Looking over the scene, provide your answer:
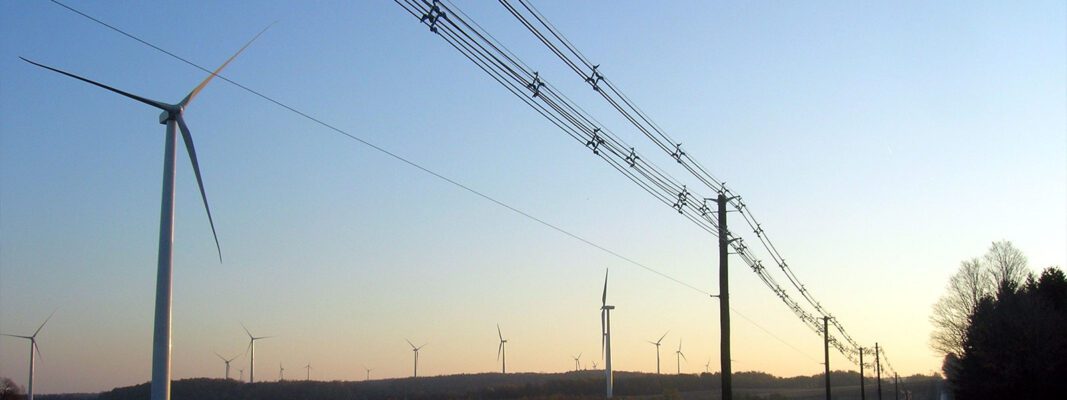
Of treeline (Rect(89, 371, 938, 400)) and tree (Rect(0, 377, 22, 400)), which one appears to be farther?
treeline (Rect(89, 371, 938, 400))

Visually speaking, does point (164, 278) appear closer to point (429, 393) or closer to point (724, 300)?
point (724, 300)

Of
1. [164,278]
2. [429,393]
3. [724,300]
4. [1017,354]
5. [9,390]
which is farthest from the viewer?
[429,393]

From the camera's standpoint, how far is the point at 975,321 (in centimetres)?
7975

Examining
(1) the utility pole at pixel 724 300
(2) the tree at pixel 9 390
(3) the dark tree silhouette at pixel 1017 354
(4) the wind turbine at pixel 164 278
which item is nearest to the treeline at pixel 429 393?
(2) the tree at pixel 9 390

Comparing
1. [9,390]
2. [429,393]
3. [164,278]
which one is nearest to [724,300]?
[164,278]

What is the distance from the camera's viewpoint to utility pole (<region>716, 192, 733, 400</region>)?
35.2 meters

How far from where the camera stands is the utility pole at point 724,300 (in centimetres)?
3522

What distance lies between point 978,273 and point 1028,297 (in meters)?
40.1

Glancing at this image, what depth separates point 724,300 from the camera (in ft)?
117

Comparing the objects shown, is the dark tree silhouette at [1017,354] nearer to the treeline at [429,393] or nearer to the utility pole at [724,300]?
the utility pole at [724,300]

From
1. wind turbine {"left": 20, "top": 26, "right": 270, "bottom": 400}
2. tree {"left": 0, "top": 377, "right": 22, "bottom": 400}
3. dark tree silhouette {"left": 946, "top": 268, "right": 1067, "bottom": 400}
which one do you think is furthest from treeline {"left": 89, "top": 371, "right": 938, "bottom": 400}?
wind turbine {"left": 20, "top": 26, "right": 270, "bottom": 400}

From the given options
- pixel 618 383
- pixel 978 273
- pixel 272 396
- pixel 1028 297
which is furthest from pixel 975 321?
pixel 272 396

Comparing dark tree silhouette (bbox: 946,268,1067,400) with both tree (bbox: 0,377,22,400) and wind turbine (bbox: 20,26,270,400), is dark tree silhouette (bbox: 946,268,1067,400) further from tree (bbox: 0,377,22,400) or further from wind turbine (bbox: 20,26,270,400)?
tree (bbox: 0,377,22,400)

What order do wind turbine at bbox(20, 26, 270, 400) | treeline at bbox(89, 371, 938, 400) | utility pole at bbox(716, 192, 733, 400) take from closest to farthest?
wind turbine at bbox(20, 26, 270, 400), utility pole at bbox(716, 192, 733, 400), treeline at bbox(89, 371, 938, 400)
